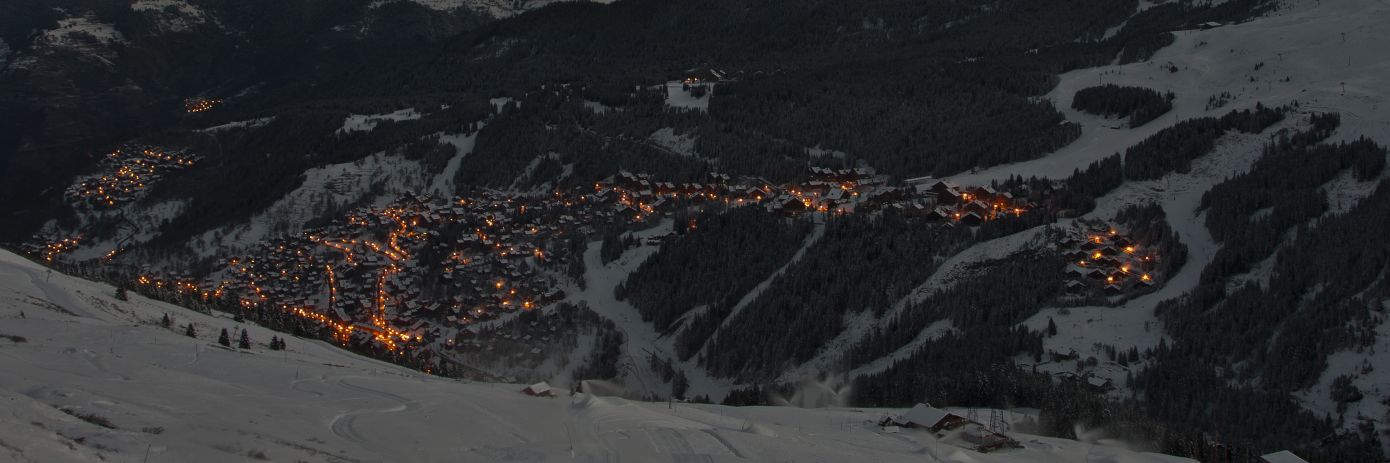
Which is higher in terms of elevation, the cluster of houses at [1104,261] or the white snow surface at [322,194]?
the cluster of houses at [1104,261]

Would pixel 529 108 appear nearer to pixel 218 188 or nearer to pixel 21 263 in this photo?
pixel 218 188

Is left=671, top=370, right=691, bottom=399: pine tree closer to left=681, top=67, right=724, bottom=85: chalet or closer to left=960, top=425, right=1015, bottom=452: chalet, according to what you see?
left=960, top=425, right=1015, bottom=452: chalet

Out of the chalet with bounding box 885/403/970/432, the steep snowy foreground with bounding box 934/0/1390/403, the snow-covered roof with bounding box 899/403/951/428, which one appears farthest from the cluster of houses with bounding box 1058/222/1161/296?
the chalet with bounding box 885/403/970/432

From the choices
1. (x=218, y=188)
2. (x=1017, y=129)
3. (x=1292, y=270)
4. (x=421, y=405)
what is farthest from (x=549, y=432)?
(x=218, y=188)

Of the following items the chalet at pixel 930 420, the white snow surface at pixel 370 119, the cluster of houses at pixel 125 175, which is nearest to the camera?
the chalet at pixel 930 420

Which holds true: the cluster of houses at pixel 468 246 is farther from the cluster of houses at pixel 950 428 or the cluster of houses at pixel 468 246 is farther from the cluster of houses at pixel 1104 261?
the cluster of houses at pixel 950 428

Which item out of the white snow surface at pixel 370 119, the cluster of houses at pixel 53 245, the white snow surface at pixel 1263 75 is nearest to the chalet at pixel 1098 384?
the white snow surface at pixel 1263 75
